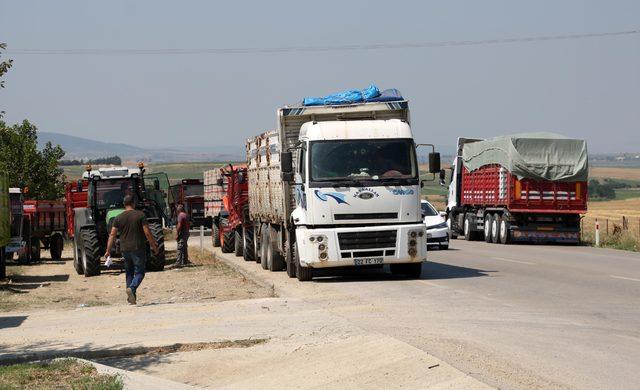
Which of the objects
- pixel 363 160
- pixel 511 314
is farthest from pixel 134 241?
pixel 511 314

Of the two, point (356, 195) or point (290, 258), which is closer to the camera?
point (356, 195)

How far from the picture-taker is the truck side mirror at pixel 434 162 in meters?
21.9

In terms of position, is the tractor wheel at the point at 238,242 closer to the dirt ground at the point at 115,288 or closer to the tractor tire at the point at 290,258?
the dirt ground at the point at 115,288

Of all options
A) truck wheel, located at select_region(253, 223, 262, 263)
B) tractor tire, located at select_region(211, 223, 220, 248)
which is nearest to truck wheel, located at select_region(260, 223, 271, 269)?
truck wheel, located at select_region(253, 223, 262, 263)

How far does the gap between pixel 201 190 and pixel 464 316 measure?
49.9m

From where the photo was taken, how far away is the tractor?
89.3ft

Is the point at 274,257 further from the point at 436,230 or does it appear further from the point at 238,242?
the point at 436,230

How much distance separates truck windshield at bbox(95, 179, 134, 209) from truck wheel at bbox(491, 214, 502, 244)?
1606 centimetres

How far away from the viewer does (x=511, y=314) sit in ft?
49.1

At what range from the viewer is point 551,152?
38.8m

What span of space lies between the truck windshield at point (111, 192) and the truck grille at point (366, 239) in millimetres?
9002

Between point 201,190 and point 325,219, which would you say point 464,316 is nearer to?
point 325,219

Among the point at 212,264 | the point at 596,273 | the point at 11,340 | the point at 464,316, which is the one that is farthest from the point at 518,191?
the point at 11,340

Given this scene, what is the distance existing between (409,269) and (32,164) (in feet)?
119
